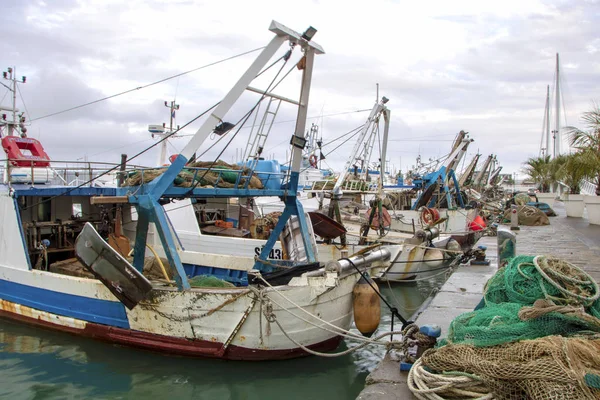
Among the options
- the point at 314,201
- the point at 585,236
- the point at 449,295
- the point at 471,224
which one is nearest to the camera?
the point at 449,295

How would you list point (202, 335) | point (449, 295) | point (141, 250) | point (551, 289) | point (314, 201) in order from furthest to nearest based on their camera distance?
point (314, 201) → point (449, 295) → point (141, 250) → point (202, 335) → point (551, 289)

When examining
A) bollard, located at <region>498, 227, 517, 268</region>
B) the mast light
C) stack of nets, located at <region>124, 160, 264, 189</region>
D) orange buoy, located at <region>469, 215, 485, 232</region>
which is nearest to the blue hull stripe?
stack of nets, located at <region>124, 160, 264, 189</region>

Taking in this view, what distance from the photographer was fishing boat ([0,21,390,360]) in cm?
721

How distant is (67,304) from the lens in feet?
29.0

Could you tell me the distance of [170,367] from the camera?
755 centimetres

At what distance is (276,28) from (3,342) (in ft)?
25.6

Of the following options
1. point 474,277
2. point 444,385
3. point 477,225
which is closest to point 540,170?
point 477,225

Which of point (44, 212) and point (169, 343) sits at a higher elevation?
point (44, 212)

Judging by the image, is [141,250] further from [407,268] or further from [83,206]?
[407,268]

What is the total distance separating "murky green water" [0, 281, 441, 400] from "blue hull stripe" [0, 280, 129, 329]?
554 millimetres

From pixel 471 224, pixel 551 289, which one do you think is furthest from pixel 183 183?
pixel 471 224

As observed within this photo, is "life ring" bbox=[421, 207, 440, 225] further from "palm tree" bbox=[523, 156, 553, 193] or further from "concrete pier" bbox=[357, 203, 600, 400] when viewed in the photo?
"palm tree" bbox=[523, 156, 553, 193]

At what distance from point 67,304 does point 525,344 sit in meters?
7.93

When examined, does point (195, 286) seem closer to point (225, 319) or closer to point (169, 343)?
point (169, 343)
